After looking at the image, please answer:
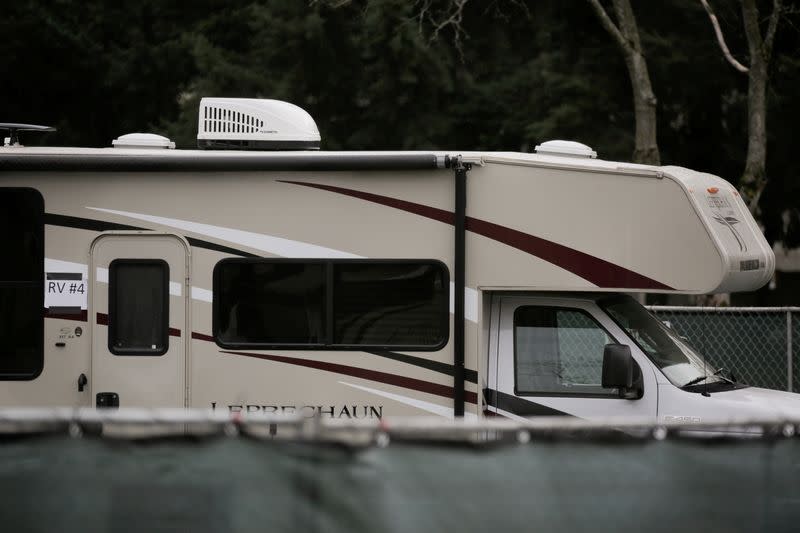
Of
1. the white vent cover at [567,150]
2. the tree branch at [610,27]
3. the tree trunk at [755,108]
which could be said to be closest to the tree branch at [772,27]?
the tree trunk at [755,108]

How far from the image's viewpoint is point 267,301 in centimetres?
822

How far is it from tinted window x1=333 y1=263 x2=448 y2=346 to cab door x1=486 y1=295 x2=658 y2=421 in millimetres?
444

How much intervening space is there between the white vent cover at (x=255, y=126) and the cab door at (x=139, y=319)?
100cm

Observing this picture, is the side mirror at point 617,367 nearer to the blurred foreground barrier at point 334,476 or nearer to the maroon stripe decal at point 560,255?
the maroon stripe decal at point 560,255

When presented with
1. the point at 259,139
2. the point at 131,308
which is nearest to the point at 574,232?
the point at 259,139

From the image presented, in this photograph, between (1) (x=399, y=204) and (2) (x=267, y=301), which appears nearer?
(1) (x=399, y=204)

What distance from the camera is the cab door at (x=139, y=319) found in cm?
809

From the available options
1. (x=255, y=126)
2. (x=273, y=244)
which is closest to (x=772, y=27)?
(x=255, y=126)

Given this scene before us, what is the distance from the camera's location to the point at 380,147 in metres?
22.2

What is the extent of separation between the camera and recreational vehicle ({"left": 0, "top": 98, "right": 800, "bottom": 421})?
796cm

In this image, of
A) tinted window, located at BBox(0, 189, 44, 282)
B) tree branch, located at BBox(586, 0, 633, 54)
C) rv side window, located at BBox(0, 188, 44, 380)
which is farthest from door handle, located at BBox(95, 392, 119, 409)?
tree branch, located at BBox(586, 0, 633, 54)

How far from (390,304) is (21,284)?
2522mm

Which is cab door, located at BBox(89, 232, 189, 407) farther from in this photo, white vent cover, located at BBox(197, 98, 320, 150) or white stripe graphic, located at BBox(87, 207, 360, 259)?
white vent cover, located at BBox(197, 98, 320, 150)

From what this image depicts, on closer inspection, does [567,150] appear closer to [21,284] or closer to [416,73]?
[21,284]
